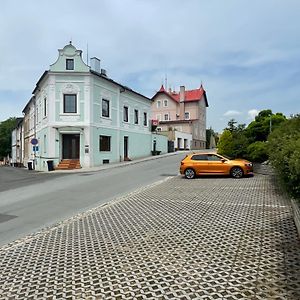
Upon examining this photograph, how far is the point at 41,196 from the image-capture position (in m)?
13.1

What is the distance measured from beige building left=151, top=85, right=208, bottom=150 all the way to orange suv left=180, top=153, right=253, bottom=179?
1732 inches

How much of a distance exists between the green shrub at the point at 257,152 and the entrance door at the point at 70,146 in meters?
15.5

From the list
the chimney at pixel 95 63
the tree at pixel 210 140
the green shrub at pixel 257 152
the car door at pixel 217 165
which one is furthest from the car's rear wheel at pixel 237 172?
the tree at pixel 210 140

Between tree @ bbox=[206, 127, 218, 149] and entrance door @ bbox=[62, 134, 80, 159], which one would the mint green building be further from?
tree @ bbox=[206, 127, 218, 149]

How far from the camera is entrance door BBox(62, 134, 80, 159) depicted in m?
29.4

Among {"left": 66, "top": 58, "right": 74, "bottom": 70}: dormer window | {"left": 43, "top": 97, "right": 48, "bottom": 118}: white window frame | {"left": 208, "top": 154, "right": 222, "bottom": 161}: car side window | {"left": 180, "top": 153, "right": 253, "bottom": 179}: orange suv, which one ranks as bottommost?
{"left": 180, "top": 153, "right": 253, "bottom": 179}: orange suv

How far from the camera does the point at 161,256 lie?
17.6 ft

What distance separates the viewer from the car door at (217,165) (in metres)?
18.1

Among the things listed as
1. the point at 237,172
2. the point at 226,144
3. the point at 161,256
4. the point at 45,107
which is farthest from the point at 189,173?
the point at 45,107

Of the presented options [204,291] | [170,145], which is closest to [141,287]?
[204,291]

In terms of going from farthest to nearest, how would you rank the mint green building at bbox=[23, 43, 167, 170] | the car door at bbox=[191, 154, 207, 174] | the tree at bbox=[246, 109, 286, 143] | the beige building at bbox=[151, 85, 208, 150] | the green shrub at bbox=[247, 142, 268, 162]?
the beige building at bbox=[151, 85, 208, 150]
the mint green building at bbox=[23, 43, 167, 170]
the tree at bbox=[246, 109, 286, 143]
the green shrub at bbox=[247, 142, 268, 162]
the car door at bbox=[191, 154, 207, 174]

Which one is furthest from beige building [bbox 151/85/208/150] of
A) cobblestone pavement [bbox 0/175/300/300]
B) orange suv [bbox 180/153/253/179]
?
cobblestone pavement [bbox 0/175/300/300]

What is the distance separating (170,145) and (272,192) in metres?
37.6

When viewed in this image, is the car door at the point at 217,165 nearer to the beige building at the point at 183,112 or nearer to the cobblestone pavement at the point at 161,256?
the cobblestone pavement at the point at 161,256
